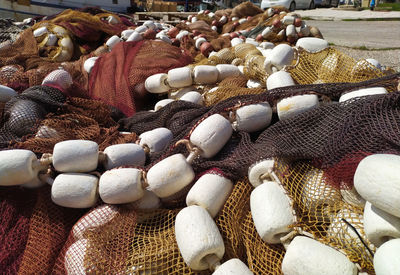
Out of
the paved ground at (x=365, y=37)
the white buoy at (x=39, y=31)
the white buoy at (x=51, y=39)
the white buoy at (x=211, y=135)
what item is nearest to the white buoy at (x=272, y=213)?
the white buoy at (x=211, y=135)

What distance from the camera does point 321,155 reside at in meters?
1.37

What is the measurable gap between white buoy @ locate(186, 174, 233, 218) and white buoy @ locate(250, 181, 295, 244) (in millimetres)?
165

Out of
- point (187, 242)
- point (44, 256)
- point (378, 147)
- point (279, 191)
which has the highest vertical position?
point (378, 147)

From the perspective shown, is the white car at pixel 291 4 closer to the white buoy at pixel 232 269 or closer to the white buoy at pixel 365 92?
the white buoy at pixel 365 92

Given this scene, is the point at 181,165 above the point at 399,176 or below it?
below

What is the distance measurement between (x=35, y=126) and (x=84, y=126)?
0.98ft

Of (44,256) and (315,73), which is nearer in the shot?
(44,256)

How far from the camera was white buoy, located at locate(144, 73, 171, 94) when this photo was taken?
2.67 meters

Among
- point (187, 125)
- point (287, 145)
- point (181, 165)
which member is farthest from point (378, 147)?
point (187, 125)

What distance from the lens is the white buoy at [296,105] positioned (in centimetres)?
162

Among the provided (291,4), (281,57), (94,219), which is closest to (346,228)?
(94,219)

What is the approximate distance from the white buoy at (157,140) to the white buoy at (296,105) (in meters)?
0.73

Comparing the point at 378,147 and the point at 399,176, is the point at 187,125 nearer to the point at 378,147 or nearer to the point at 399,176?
the point at 378,147

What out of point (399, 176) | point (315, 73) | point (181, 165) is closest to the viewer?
point (399, 176)
